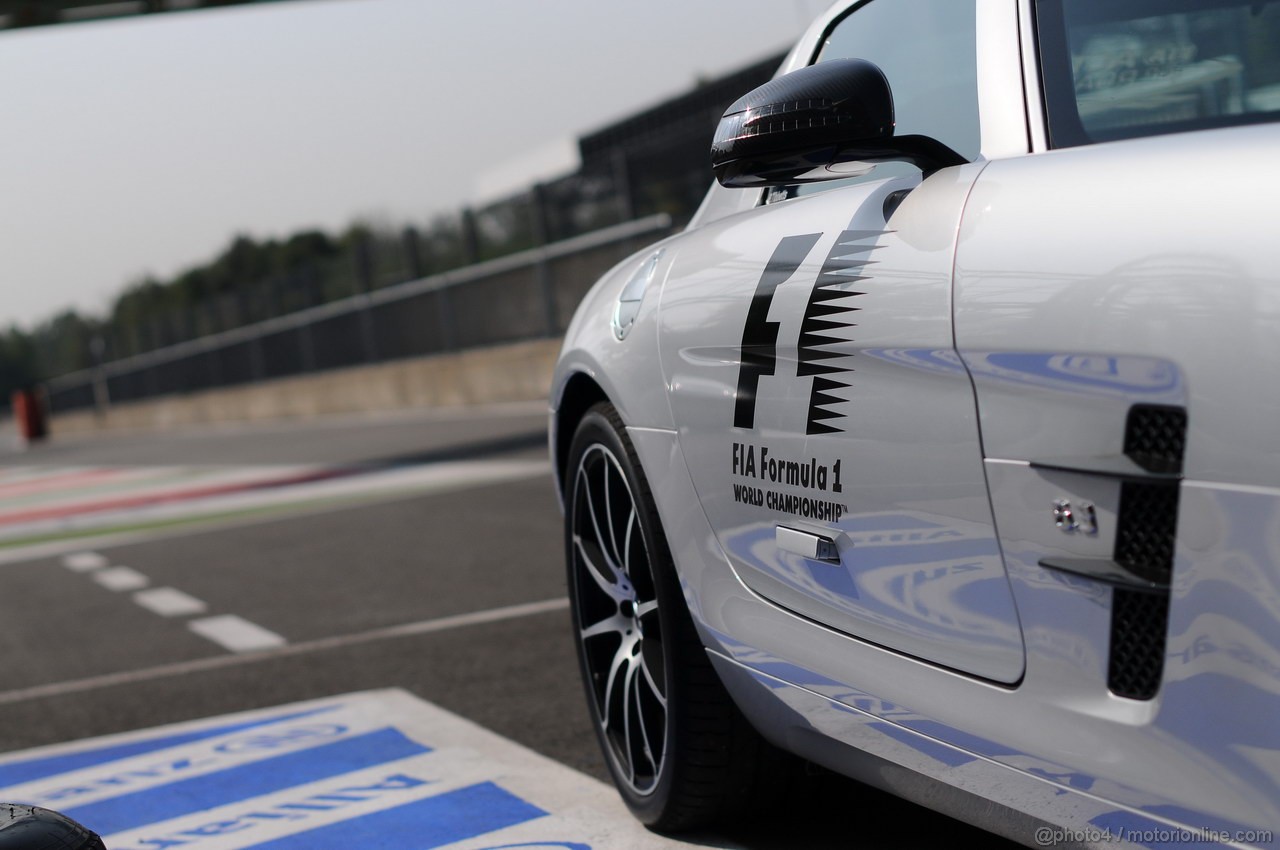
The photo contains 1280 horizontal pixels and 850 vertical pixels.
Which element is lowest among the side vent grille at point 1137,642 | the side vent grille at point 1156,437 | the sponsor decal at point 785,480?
the side vent grille at point 1137,642

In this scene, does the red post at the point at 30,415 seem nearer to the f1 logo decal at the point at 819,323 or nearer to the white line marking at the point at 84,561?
the white line marking at the point at 84,561

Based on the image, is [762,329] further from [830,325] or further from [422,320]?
[422,320]

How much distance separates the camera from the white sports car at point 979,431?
65.6 inches

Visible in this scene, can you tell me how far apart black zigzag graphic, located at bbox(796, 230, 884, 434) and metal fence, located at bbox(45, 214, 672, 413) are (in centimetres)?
1571

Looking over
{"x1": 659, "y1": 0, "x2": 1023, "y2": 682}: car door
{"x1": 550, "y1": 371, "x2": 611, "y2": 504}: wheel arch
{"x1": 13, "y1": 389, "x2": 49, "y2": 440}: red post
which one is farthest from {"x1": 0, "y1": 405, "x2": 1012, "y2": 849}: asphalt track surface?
{"x1": 13, "y1": 389, "x2": 49, "y2": 440}: red post

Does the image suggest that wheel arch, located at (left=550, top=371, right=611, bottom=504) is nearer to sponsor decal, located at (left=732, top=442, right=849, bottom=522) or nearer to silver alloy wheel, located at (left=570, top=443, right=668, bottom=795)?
silver alloy wheel, located at (left=570, top=443, right=668, bottom=795)

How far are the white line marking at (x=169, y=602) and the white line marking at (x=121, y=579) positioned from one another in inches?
12.3

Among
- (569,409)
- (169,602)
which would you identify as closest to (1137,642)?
(569,409)

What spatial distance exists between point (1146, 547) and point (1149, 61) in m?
0.81

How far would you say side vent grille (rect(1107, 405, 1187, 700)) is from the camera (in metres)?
1.71

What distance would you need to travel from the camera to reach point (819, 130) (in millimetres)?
2240

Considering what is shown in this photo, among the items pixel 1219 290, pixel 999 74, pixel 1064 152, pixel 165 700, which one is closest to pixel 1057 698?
pixel 1219 290

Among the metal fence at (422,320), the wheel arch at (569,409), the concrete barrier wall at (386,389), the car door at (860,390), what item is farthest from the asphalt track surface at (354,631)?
the concrete barrier wall at (386,389)

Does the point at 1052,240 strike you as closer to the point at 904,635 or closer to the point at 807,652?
the point at 904,635
